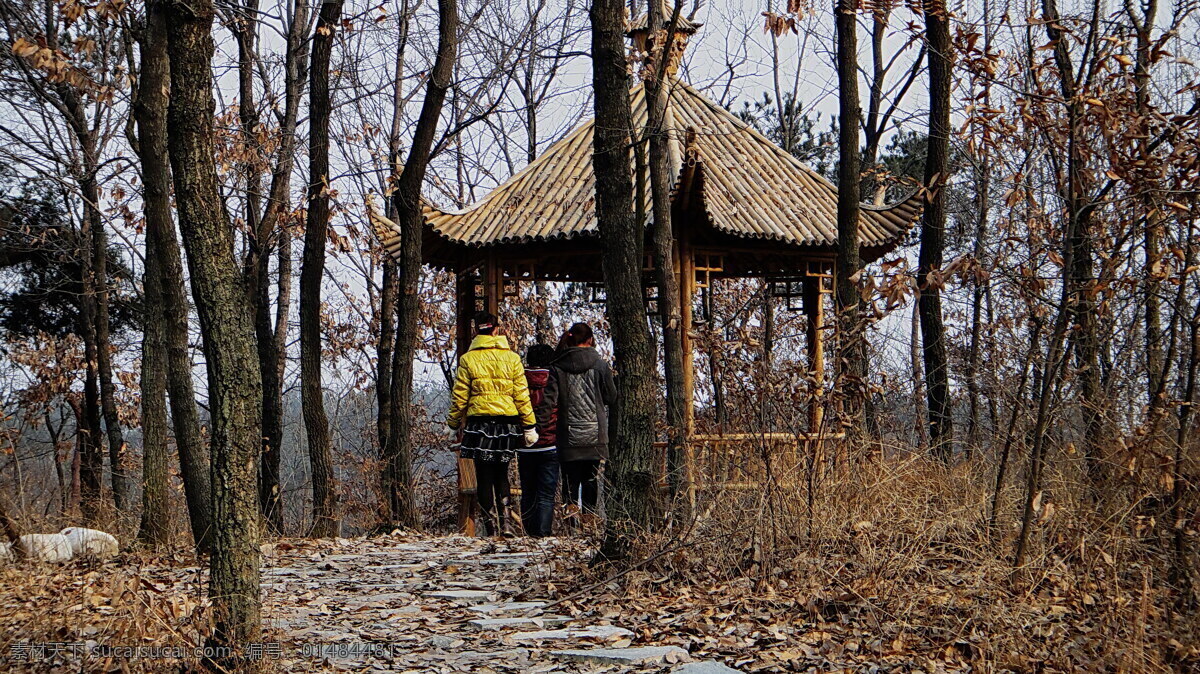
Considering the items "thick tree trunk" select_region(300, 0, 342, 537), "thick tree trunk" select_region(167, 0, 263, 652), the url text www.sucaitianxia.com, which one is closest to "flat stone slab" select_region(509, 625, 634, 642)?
the url text www.sucaitianxia.com

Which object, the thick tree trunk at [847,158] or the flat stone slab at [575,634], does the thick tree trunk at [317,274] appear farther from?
the flat stone slab at [575,634]

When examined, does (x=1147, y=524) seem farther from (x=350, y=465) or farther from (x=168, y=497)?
(x=350, y=465)

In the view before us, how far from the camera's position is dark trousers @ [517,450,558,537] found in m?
9.67

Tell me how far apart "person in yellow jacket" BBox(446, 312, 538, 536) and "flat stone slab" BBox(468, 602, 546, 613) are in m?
3.22

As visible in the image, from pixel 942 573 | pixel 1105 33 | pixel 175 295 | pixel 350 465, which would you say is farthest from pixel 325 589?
pixel 350 465

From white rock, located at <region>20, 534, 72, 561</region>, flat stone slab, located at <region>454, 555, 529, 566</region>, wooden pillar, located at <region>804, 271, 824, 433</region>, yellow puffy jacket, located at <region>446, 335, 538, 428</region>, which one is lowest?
flat stone slab, located at <region>454, 555, 529, 566</region>

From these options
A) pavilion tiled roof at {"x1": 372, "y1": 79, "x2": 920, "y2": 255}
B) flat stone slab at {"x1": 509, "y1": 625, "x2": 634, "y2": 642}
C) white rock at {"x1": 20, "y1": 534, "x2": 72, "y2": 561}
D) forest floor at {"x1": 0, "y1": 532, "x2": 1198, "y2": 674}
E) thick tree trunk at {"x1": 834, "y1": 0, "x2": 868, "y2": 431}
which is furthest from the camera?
pavilion tiled roof at {"x1": 372, "y1": 79, "x2": 920, "y2": 255}

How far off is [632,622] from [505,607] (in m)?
0.90

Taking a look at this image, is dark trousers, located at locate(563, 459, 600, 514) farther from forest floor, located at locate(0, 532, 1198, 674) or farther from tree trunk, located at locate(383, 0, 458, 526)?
forest floor, located at locate(0, 532, 1198, 674)

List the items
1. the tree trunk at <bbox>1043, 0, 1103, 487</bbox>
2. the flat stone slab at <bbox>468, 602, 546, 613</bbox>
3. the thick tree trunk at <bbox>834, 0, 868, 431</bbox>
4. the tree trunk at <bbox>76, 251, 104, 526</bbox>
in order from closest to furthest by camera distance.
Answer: the tree trunk at <bbox>1043, 0, 1103, 487</bbox> < the flat stone slab at <bbox>468, 602, 546, 613</bbox> < the thick tree trunk at <bbox>834, 0, 868, 431</bbox> < the tree trunk at <bbox>76, 251, 104, 526</bbox>

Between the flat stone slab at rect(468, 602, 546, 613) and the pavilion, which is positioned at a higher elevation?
the pavilion

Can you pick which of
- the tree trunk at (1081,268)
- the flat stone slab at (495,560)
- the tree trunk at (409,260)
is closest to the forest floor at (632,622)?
the flat stone slab at (495,560)

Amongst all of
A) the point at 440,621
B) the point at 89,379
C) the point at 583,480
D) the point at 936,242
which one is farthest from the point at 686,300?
the point at 89,379

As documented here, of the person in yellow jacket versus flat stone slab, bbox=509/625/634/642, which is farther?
the person in yellow jacket
